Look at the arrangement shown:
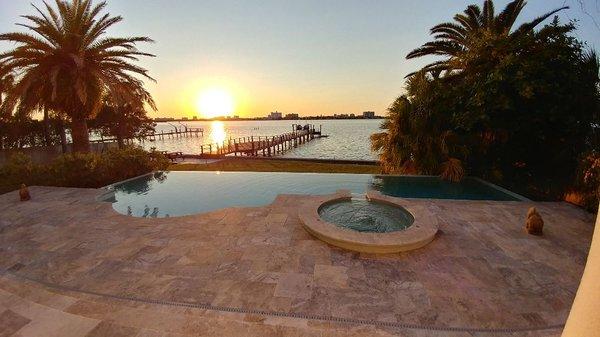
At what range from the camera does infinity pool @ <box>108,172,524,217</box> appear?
8.69m

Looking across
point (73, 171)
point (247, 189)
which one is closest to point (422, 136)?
point (247, 189)

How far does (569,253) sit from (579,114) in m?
6.29

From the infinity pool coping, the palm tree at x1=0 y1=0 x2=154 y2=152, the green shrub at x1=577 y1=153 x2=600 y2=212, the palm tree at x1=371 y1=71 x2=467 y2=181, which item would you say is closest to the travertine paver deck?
the infinity pool coping

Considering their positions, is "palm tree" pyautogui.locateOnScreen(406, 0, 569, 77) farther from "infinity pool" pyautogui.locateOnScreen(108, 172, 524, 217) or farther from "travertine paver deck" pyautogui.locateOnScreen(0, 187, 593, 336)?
"travertine paver deck" pyautogui.locateOnScreen(0, 187, 593, 336)

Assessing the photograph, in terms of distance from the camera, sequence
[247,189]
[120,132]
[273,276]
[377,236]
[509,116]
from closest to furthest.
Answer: [273,276], [377,236], [509,116], [247,189], [120,132]

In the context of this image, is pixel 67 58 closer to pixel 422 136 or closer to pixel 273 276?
pixel 273 276

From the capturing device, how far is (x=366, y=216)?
22.8ft

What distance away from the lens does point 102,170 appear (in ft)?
36.0

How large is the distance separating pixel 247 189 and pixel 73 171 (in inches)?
244

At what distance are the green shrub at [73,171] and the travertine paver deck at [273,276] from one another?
4.10 m

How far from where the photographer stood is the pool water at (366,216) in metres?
6.31

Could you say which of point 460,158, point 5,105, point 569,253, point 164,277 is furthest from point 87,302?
point 5,105

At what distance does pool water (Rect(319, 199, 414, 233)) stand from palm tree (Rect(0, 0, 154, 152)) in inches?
394

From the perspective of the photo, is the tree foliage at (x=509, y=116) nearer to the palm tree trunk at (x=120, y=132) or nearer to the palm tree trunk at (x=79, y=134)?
the palm tree trunk at (x=79, y=134)
